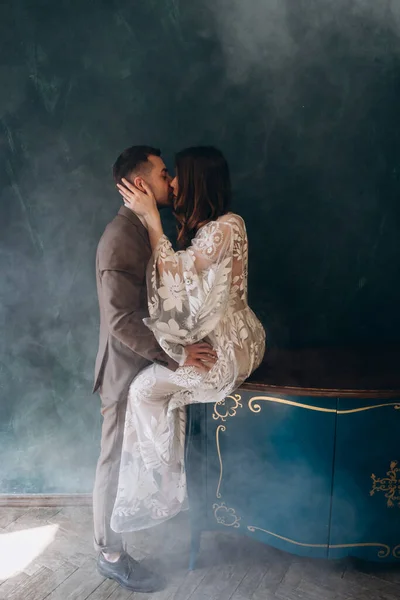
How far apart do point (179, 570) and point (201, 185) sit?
1.53 meters

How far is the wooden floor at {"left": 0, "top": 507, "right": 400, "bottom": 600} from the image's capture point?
2.07 metres

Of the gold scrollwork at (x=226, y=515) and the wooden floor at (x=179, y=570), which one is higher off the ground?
the gold scrollwork at (x=226, y=515)

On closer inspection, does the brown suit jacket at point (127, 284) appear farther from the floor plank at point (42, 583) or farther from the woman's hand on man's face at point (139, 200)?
the floor plank at point (42, 583)

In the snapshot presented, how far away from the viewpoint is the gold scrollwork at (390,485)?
197 cm

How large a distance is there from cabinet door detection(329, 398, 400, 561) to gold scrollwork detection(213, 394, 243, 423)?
367 mm

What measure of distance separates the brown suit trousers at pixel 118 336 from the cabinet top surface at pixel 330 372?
392 mm

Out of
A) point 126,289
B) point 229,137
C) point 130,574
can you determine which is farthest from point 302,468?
point 229,137

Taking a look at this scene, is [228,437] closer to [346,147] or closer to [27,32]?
[346,147]

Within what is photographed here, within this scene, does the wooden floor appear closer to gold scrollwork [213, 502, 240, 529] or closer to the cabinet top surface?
gold scrollwork [213, 502, 240, 529]

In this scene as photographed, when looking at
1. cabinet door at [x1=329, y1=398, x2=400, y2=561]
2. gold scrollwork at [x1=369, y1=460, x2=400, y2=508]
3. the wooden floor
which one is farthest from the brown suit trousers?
gold scrollwork at [x1=369, y1=460, x2=400, y2=508]

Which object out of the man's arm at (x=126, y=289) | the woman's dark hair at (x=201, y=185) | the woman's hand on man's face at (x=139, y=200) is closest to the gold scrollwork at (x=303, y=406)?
the man's arm at (x=126, y=289)

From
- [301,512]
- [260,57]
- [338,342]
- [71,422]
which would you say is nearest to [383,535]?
[301,512]

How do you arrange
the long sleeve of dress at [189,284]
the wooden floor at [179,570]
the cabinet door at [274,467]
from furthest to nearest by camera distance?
1. the wooden floor at [179,570]
2. the cabinet door at [274,467]
3. the long sleeve of dress at [189,284]

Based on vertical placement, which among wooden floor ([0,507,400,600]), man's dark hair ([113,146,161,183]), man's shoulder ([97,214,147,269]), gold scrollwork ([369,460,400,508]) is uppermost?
man's dark hair ([113,146,161,183])
